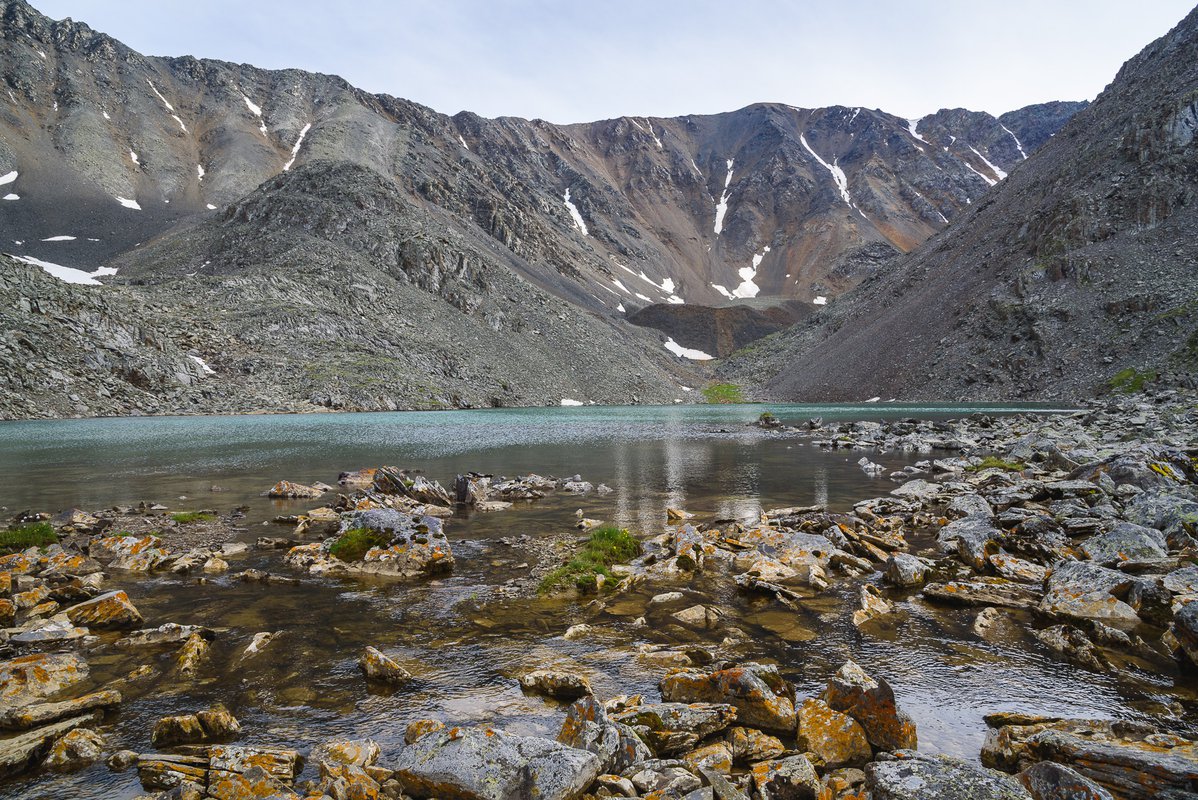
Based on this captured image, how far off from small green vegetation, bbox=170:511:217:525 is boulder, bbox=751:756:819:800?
17.8 m

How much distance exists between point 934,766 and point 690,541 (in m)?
8.53

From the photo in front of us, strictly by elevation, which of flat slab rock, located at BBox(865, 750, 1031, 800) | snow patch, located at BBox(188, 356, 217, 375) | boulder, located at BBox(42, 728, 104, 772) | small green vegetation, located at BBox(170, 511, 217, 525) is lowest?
small green vegetation, located at BBox(170, 511, 217, 525)

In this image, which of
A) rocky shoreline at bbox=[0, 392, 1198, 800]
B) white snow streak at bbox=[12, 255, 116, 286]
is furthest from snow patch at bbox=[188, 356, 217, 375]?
rocky shoreline at bbox=[0, 392, 1198, 800]

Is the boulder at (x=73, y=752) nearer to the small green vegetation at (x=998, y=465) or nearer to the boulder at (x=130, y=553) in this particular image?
the boulder at (x=130, y=553)

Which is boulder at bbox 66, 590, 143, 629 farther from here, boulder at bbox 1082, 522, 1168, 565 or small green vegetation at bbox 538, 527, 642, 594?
boulder at bbox 1082, 522, 1168, 565

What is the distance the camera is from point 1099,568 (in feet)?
32.3

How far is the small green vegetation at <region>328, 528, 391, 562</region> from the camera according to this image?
12.8m

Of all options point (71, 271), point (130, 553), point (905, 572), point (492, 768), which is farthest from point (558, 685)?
point (71, 271)

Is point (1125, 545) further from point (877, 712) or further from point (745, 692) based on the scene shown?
point (745, 692)

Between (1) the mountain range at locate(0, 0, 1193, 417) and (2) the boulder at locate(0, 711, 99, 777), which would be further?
(1) the mountain range at locate(0, 0, 1193, 417)

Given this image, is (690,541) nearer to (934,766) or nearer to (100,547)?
(934,766)

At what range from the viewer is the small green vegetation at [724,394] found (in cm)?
12943

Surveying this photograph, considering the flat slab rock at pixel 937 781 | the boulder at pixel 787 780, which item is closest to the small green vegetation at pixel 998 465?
the flat slab rock at pixel 937 781

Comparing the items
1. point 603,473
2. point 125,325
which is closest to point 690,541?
point 603,473
